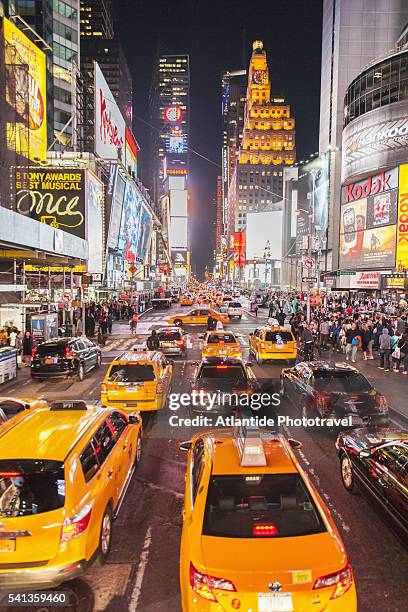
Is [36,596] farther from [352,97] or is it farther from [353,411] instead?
[352,97]

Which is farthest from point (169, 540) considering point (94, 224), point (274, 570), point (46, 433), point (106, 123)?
point (106, 123)

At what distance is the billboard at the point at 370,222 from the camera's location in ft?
197

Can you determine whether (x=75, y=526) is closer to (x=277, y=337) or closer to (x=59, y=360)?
(x=59, y=360)

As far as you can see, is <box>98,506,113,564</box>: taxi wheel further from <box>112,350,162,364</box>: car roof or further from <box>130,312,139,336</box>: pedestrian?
<box>130,312,139,336</box>: pedestrian

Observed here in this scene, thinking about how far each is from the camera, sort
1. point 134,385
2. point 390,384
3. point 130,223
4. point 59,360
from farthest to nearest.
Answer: point 130,223, point 59,360, point 390,384, point 134,385

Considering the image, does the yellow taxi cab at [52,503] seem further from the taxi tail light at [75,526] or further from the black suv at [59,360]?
the black suv at [59,360]

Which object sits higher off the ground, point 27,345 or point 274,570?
point 274,570

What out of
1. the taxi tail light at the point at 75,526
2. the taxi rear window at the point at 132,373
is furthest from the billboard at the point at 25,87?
the taxi tail light at the point at 75,526

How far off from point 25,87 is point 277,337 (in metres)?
25.4

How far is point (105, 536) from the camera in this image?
5.37 m

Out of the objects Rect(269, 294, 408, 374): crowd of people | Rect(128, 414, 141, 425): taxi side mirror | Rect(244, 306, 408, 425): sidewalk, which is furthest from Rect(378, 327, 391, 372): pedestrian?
Rect(128, 414, 141, 425): taxi side mirror

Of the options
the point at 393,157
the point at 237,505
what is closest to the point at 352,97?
the point at 393,157

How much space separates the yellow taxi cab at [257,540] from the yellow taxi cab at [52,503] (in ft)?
3.57

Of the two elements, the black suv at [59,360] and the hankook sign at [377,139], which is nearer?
the black suv at [59,360]
